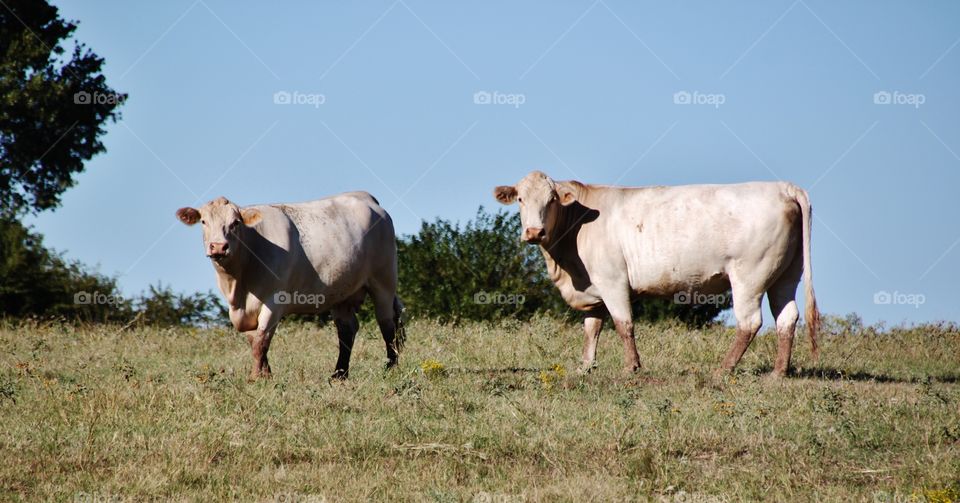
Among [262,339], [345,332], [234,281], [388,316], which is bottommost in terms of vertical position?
[262,339]

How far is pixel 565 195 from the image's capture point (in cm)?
1270

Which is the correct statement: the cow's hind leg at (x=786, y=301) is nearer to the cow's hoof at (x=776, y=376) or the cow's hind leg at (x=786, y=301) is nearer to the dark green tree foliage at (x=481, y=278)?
the cow's hoof at (x=776, y=376)

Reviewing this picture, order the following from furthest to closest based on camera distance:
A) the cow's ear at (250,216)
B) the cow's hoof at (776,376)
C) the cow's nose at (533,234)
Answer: the cow's nose at (533,234)
the cow's ear at (250,216)
the cow's hoof at (776,376)

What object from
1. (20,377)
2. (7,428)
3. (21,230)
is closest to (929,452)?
(7,428)

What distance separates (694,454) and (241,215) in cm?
566

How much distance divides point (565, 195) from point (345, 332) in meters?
3.02

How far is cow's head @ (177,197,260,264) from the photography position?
10.9 meters

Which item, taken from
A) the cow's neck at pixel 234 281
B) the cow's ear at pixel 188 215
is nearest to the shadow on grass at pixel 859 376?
the cow's neck at pixel 234 281

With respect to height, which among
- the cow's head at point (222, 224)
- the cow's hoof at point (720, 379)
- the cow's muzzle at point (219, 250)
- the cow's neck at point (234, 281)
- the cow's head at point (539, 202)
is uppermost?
the cow's head at point (539, 202)

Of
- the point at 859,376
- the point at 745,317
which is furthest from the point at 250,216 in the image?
the point at 859,376

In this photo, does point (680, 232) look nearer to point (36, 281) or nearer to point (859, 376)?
point (859, 376)

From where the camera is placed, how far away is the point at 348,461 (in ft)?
24.6

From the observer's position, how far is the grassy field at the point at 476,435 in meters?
6.95

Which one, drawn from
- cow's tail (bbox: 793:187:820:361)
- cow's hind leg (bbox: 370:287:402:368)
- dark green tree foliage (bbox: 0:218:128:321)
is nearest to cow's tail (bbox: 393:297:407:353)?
cow's hind leg (bbox: 370:287:402:368)
